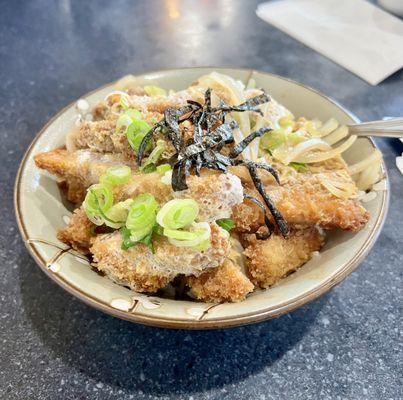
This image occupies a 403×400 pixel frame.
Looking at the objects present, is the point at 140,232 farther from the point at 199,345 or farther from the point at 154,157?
the point at 199,345

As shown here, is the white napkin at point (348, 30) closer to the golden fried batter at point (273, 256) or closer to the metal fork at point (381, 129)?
the metal fork at point (381, 129)

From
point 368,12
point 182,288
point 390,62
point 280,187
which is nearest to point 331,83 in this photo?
point 390,62

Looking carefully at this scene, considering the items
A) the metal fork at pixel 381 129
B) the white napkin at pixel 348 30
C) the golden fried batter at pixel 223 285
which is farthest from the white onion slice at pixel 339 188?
the white napkin at pixel 348 30

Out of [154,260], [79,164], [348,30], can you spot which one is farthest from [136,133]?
[348,30]

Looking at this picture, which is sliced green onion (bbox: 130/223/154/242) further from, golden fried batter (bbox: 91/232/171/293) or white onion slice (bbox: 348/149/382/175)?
white onion slice (bbox: 348/149/382/175)

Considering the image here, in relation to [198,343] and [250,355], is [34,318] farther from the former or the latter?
[250,355]

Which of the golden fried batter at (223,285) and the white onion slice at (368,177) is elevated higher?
the white onion slice at (368,177)

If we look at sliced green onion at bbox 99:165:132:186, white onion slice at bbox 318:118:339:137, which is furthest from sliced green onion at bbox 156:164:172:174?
white onion slice at bbox 318:118:339:137
